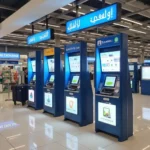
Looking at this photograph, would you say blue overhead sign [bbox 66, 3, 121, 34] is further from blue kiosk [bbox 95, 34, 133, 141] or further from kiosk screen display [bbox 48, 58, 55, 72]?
kiosk screen display [bbox 48, 58, 55, 72]

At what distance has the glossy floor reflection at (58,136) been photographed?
312 cm

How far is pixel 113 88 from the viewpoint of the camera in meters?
3.58

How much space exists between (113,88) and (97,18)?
1465mm

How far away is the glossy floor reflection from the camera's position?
10.2 feet

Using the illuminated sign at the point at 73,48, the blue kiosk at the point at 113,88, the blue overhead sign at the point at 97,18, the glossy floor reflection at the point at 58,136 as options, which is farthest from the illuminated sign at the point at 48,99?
the blue overhead sign at the point at 97,18

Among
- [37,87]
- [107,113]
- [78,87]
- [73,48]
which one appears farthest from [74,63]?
[37,87]

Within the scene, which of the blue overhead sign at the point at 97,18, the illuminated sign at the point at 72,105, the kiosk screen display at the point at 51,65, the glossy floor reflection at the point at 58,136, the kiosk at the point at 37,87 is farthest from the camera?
the kiosk at the point at 37,87

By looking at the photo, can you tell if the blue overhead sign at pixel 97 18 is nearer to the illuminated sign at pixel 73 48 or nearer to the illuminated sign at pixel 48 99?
the illuminated sign at pixel 73 48

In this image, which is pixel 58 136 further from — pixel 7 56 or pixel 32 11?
pixel 7 56

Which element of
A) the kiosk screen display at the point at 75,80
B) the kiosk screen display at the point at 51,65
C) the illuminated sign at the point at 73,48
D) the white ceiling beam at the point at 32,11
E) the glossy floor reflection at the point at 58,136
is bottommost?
the glossy floor reflection at the point at 58,136

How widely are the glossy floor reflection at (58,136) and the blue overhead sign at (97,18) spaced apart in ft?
7.46

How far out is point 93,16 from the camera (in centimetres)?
377

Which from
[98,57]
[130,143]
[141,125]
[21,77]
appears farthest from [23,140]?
[21,77]

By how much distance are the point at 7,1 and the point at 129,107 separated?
583cm
